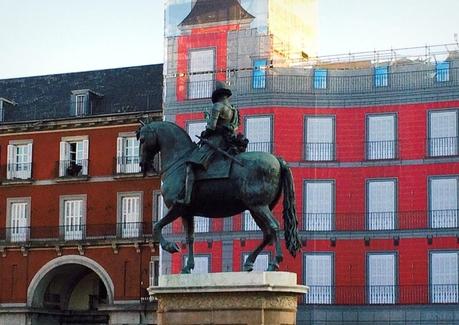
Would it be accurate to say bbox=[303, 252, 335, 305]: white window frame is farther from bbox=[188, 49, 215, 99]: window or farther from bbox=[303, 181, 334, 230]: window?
bbox=[188, 49, 215, 99]: window

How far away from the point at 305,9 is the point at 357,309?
14909 millimetres

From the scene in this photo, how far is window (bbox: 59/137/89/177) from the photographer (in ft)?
177

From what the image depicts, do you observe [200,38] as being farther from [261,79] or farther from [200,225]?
[200,225]

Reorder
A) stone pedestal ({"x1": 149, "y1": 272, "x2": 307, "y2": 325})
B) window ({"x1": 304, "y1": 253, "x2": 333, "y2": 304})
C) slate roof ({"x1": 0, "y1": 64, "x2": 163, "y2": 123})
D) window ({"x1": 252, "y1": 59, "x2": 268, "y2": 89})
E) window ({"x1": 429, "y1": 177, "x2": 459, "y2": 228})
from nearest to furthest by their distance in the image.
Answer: stone pedestal ({"x1": 149, "y1": 272, "x2": 307, "y2": 325}) → window ({"x1": 429, "y1": 177, "x2": 459, "y2": 228}) → window ({"x1": 304, "y1": 253, "x2": 333, "y2": 304}) → window ({"x1": 252, "y1": 59, "x2": 268, "y2": 89}) → slate roof ({"x1": 0, "y1": 64, "x2": 163, "y2": 123})

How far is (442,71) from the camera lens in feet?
150

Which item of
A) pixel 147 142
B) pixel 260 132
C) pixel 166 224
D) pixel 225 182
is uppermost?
pixel 260 132

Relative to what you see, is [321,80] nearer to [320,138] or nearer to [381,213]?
[320,138]

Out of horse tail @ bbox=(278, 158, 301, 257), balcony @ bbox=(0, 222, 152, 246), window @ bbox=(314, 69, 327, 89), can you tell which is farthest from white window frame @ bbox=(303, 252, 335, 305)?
horse tail @ bbox=(278, 158, 301, 257)

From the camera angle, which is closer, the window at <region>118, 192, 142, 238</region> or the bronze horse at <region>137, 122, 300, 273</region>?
the bronze horse at <region>137, 122, 300, 273</region>

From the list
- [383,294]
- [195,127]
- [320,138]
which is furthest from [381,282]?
[195,127]

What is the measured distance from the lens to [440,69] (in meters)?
45.7

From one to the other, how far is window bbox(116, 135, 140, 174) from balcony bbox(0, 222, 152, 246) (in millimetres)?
2599

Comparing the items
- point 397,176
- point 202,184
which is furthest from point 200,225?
point 202,184

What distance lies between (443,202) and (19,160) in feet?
71.5
